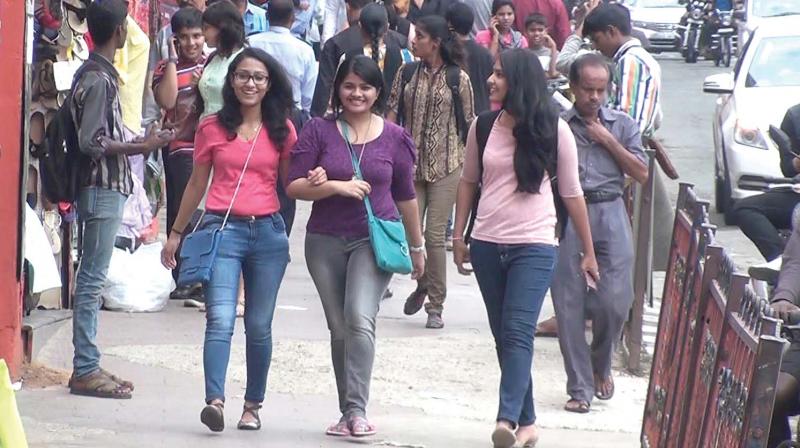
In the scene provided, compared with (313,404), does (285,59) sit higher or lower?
higher

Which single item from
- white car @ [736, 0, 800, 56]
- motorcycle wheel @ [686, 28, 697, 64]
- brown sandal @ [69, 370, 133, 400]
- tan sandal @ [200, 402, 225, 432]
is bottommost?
motorcycle wheel @ [686, 28, 697, 64]

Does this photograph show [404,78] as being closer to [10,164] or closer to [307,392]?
[307,392]

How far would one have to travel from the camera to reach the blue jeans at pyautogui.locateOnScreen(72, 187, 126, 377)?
8117 mm

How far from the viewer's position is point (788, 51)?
1678cm

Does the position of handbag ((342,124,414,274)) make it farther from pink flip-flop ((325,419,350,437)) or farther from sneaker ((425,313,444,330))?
sneaker ((425,313,444,330))

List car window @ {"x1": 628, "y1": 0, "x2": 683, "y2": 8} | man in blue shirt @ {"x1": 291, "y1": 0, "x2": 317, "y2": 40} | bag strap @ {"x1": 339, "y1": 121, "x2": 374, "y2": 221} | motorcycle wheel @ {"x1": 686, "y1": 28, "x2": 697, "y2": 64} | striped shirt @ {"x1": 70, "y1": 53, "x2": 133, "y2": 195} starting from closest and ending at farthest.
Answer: bag strap @ {"x1": 339, "y1": 121, "x2": 374, "y2": 221}
striped shirt @ {"x1": 70, "y1": 53, "x2": 133, "y2": 195}
man in blue shirt @ {"x1": 291, "y1": 0, "x2": 317, "y2": 40}
motorcycle wheel @ {"x1": 686, "y1": 28, "x2": 697, "y2": 64}
car window @ {"x1": 628, "y1": 0, "x2": 683, "y2": 8}

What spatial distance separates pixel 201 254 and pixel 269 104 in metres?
0.77

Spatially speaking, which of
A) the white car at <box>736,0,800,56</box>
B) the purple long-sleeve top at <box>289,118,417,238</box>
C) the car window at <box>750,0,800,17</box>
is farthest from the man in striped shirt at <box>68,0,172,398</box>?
the car window at <box>750,0,800,17</box>

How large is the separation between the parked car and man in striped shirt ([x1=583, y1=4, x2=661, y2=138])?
25477 millimetres

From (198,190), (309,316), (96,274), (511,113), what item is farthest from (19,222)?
(309,316)

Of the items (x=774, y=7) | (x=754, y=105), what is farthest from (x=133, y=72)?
(x=774, y=7)

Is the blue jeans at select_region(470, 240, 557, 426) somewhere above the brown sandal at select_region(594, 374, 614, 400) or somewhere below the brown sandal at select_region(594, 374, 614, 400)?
above

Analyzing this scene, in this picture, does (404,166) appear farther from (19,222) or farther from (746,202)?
(746,202)

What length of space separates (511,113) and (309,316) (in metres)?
3.77
